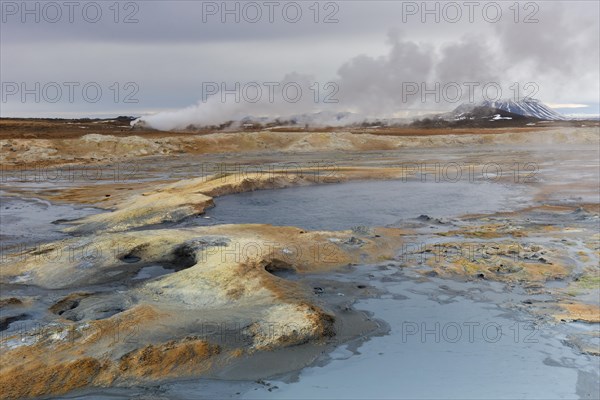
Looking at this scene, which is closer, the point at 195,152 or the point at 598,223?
the point at 598,223

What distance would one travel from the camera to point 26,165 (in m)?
34.5

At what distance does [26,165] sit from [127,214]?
24202 mm

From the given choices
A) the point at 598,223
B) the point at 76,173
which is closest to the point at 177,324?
the point at 598,223

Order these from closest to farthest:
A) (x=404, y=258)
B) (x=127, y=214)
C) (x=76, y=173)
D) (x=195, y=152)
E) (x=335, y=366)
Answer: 1. (x=335, y=366)
2. (x=404, y=258)
3. (x=127, y=214)
4. (x=76, y=173)
5. (x=195, y=152)

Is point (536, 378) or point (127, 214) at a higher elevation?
point (127, 214)

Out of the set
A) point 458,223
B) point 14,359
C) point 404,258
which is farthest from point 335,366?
point 458,223

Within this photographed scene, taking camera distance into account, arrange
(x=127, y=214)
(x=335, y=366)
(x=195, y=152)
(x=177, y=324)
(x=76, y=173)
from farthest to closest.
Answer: (x=195, y=152), (x=76, y=173), (x=127, y=214), (x=177, y=324), (x=335, y=366)

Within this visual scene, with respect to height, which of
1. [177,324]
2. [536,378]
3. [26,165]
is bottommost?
[536,378]

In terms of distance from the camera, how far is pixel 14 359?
5.93 metres

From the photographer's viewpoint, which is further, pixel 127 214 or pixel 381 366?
pixel 127 214

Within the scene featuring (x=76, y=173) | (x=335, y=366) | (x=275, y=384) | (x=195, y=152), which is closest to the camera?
(x=275, y=384)

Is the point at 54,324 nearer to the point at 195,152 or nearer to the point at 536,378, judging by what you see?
the point at 536,378

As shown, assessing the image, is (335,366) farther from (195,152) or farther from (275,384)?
(195,152)

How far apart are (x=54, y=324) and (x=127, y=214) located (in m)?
7.64
